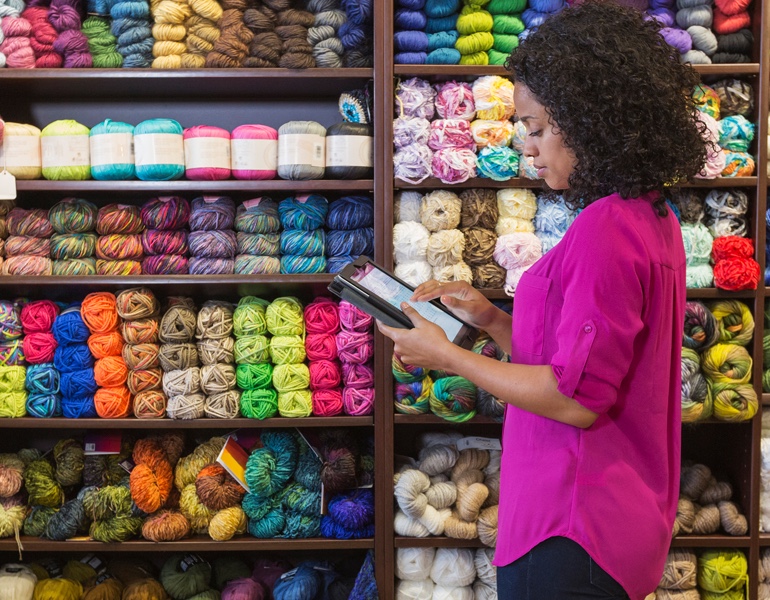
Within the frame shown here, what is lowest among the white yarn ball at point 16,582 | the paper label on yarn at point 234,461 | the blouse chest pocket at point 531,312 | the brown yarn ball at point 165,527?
the white yarn ball at point 16,582

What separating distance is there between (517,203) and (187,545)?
4.17 ft

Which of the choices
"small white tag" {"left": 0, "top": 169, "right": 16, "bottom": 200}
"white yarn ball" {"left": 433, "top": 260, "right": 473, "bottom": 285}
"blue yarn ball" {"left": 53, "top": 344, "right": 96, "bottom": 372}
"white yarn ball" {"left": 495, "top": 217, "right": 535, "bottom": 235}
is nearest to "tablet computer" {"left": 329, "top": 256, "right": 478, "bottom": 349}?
"white yarn ball" {"left": 433, "top": 260, "right": 473, "bottom": 285}

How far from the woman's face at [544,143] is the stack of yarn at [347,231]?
0.98m

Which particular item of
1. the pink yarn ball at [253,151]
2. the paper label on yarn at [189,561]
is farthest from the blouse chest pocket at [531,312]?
the paper label on yarn at [189,561]

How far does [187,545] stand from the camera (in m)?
1.91

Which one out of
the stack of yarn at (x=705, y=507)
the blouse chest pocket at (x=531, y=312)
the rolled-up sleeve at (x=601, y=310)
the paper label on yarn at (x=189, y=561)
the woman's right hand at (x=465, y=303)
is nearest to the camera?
the rolled-up sleeve at (x=601, y=310)

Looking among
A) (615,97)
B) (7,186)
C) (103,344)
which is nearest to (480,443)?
(103,344)

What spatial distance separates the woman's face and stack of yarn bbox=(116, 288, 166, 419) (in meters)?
1.30

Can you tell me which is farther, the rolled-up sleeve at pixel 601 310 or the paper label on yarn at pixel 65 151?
the paper label on yarn at pixel 65 151

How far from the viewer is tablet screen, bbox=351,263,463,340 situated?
50.1 inches

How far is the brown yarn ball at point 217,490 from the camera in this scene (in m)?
1.91

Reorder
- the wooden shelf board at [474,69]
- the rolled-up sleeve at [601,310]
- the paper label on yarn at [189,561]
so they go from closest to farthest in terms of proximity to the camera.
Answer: the rolled-up sleeve at [601,310] → the wooden shelf board at [474,69] → the paper label on yarn at [189,561]

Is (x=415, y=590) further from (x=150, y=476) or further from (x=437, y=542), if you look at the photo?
(x=150, y=476)

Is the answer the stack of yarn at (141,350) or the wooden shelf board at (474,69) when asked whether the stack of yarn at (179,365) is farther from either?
the wooden shelf board at (474,69)
